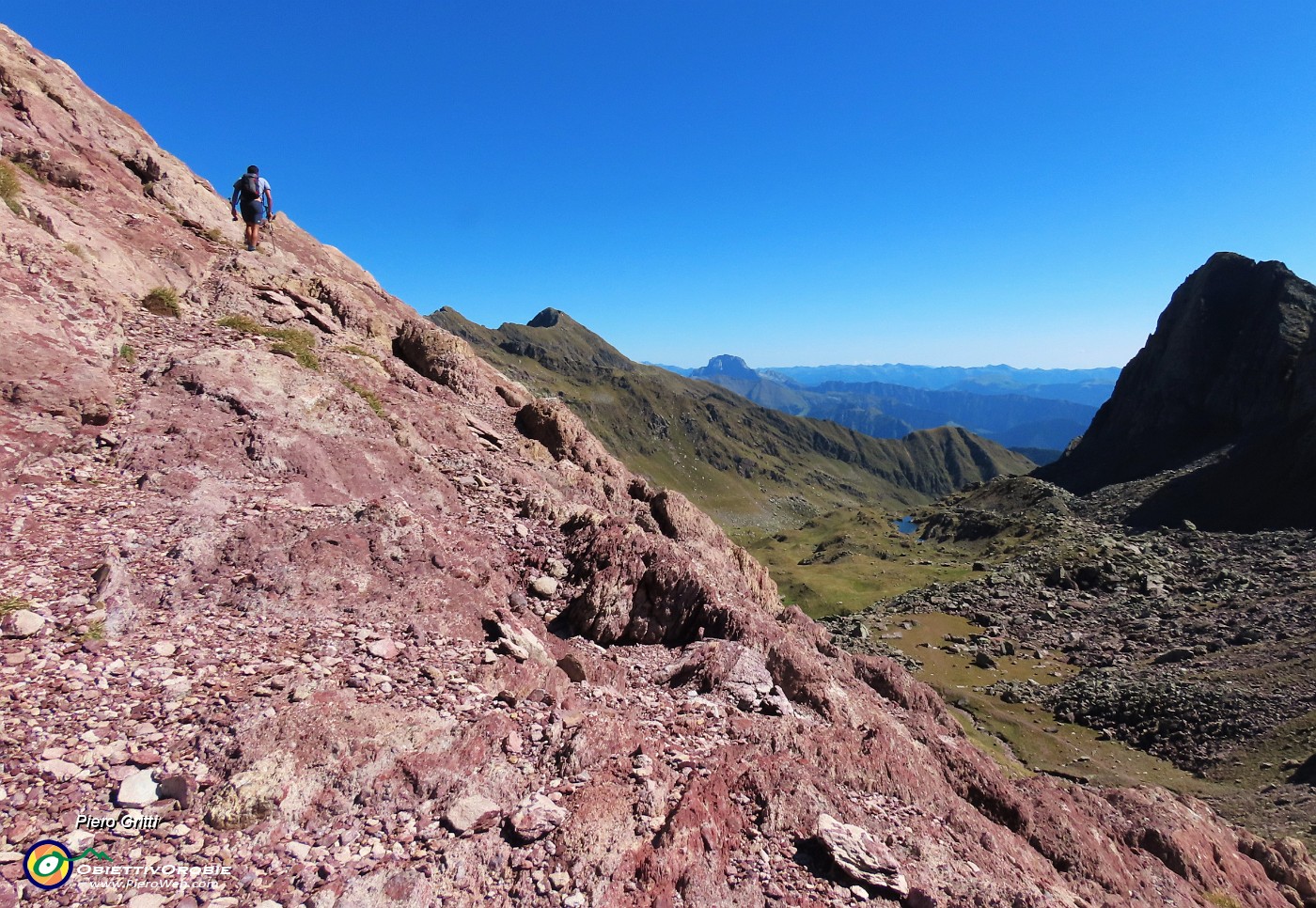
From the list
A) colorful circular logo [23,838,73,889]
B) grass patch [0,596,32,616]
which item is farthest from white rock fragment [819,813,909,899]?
grass patch [0,596,32,616]

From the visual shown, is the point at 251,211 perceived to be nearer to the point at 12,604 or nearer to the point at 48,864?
the point at 12,604

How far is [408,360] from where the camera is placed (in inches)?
939

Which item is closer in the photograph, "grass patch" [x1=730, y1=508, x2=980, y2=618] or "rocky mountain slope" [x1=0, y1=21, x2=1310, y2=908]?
"rocky mountain slope" [x1=0, y1=21, x2=1310, y2=908]

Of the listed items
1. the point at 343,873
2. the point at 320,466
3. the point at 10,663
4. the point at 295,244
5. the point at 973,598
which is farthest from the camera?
the point at 973,598

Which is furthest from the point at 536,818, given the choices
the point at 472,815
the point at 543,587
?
the point at 543,587

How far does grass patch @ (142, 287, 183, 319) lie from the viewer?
1703cm

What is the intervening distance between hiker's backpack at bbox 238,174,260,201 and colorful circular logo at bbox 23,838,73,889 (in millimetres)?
26169

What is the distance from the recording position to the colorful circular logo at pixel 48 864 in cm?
567

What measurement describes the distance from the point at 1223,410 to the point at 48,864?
721 ft

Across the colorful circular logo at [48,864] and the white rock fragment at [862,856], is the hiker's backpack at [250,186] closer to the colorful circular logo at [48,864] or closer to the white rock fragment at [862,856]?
the colorful circular logo at [48,864]

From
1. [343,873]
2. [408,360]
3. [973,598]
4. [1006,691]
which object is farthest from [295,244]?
[973,598]

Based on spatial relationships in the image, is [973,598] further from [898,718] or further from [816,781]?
[816,781]

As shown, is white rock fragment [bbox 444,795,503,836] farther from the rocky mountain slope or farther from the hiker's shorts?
the hiker's shorts

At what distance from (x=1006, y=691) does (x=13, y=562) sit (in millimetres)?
71209
